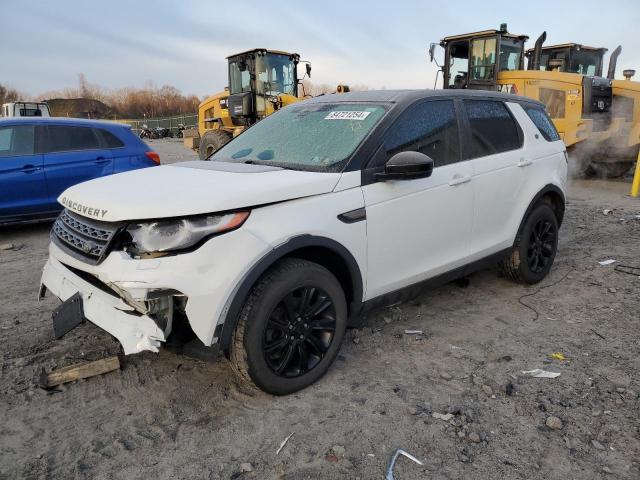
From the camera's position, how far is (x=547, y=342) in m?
3.66

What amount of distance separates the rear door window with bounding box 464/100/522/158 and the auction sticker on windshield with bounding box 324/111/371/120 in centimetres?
99

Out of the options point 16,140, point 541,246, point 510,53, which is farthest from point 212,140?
point 541,246

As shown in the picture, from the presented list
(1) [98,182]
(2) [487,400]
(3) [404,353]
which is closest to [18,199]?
(1) [98,182]

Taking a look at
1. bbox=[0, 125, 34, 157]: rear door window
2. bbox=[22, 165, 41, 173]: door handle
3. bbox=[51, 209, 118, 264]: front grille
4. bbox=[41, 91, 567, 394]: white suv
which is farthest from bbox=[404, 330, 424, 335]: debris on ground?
bbox=[0, 125, 34, 157]: rear door window

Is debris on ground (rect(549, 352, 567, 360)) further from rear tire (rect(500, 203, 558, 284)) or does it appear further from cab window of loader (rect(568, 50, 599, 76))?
cab window of loader (rect(568, 50, 599, 76))

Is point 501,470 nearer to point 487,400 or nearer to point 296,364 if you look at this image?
point 487,400

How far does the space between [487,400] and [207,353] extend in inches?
63.0

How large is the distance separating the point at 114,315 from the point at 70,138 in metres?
5.15

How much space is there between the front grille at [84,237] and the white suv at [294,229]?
0.01 meters

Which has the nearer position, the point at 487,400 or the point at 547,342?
the point at 487,400

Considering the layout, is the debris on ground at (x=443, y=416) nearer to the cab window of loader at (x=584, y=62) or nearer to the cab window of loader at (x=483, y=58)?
the cab window of loader at (x=483, y=58)

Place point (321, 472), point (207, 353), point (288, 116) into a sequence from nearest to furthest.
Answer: point (321, 472) → point (207, 353) → point (288, 116)

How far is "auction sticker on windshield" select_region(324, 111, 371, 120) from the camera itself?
348 centimetres

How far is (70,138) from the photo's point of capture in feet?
22.7
